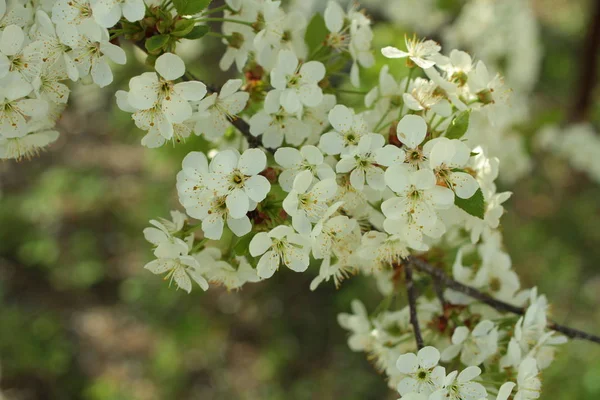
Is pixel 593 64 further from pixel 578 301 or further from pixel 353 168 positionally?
pixel 353 168

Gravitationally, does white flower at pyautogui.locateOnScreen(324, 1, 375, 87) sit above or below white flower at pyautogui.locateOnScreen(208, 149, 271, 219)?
above

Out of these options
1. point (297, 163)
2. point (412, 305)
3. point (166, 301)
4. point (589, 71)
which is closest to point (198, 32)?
point (297, 163)

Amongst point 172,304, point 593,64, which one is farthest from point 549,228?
point 172,304

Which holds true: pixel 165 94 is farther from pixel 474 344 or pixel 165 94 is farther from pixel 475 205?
pixel 474 344

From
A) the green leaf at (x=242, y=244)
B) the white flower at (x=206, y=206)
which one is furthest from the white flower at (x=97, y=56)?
the green leaf at (x=242, y=244)

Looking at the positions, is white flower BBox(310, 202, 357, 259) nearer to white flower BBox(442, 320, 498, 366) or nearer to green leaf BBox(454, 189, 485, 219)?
green leaf BBox(454, 189, 485, 219)

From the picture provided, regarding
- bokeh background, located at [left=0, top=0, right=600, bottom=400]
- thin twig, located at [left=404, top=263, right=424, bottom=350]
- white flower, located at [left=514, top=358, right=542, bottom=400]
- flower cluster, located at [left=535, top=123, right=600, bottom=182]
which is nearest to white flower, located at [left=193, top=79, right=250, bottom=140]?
thin twig, located at [left=404, top=263, right=424, bottom=350]
